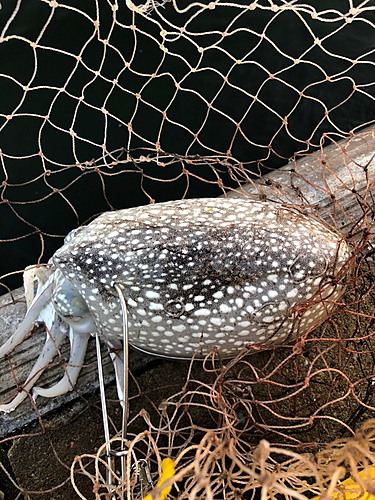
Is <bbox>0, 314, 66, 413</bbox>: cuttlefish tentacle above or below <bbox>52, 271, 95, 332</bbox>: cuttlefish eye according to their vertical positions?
below

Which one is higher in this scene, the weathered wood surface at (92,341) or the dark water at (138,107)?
the dark water at (138,107)

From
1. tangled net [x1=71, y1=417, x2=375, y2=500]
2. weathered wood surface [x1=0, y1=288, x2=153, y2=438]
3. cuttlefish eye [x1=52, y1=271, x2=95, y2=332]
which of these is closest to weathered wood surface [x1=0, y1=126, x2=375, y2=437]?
weathered wood surface [x1=0, y1=288, x2=153, y2=438]

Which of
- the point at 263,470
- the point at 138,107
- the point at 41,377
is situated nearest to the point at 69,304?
the point at 41,377

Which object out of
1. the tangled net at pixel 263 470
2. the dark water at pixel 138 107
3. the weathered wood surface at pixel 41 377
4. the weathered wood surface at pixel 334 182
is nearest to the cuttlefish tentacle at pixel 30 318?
the weathered wood surface at pixel 41 377

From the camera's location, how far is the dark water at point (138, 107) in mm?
3315

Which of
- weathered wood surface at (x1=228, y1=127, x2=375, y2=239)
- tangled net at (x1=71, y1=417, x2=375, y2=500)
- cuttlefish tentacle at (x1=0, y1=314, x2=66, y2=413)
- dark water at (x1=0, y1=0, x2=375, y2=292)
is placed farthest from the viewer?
dark water at (x1=0, y1=0, x2=375, y2=292)

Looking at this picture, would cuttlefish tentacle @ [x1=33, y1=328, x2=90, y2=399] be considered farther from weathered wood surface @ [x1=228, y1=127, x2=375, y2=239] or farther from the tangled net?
weathered wood surface @ [x1=228, y1=127, x2=375, y2=239]

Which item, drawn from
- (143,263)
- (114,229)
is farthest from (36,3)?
(143,263)

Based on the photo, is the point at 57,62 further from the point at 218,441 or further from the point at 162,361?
the point at 218,441

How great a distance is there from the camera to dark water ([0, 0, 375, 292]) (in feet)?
10.9

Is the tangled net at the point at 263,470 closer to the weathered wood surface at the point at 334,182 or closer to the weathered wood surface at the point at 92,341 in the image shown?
the weathered wood surface at the point at 92,341

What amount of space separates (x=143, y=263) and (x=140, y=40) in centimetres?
246

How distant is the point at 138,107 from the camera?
3484 millimetres

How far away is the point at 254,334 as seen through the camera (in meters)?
1.92
